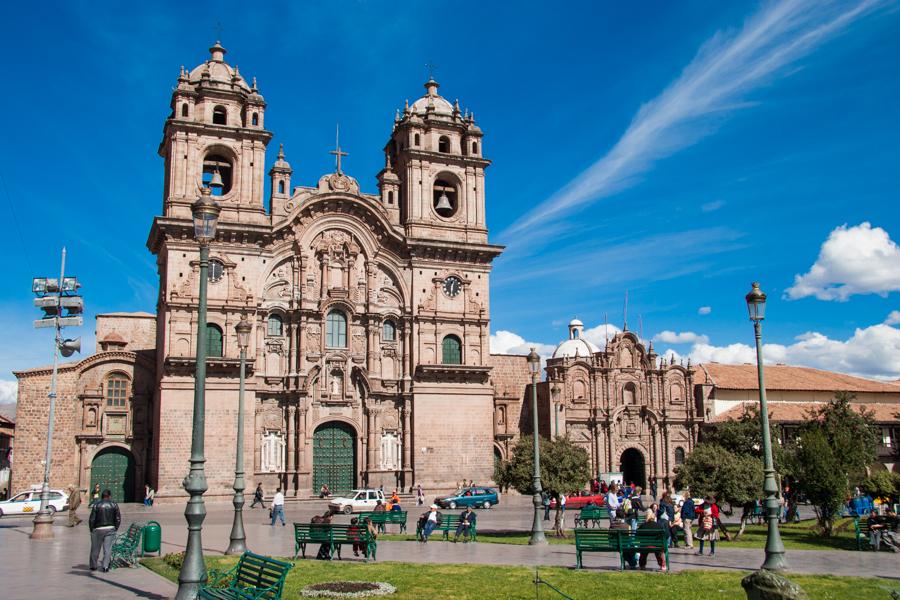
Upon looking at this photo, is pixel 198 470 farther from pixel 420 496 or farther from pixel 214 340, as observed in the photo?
pixel 420 496

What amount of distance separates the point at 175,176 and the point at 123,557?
26.9 metres

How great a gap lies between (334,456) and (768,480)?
28063 millimetres

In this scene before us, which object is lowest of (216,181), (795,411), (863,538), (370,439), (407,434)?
(863,538)

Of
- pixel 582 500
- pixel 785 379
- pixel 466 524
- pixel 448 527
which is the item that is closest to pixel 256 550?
pixel 448 527

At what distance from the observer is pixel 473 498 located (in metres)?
40.3

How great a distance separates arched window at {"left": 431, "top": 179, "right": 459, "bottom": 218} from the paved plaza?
22.2 metres

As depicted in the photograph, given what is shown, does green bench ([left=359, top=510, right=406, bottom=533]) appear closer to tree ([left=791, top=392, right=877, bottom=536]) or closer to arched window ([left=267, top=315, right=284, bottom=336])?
tree ([left=791, top=392, right=877, bottom=536])

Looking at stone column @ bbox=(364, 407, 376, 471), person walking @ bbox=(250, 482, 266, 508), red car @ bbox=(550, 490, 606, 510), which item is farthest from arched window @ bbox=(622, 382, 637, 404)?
person walking @ bbox=(250, 482, 266, 508)

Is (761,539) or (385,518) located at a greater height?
(385,518)

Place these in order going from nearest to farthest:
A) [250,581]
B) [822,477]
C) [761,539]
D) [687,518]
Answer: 1. [250,581]
2. [687,518]
3. [761,539]
4. [822,477]

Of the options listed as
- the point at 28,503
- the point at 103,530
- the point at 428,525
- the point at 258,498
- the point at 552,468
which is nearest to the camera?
the point at 103,530

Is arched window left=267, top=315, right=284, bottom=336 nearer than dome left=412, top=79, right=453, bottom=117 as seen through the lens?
Yes

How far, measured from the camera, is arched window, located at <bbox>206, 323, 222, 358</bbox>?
40.2m

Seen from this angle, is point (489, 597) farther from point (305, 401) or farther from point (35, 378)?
point (35, 378)
